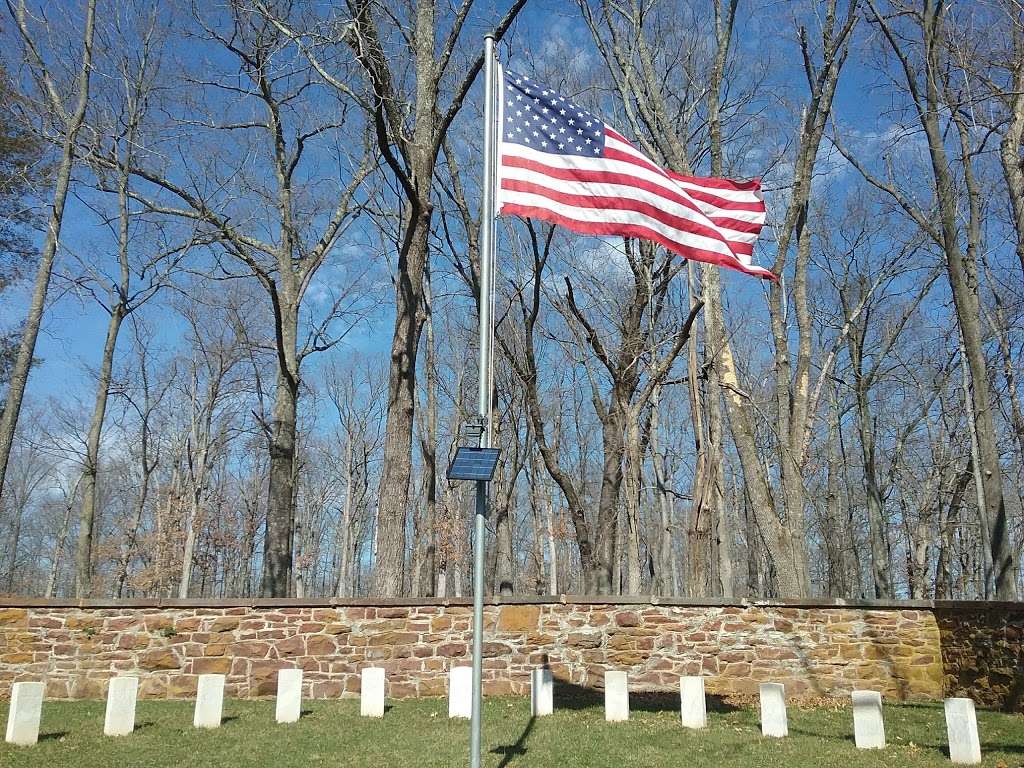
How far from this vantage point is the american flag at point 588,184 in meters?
6.29

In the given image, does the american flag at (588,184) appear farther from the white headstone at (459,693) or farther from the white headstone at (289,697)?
the white headstone at (289,697)

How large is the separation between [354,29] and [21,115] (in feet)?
25.0

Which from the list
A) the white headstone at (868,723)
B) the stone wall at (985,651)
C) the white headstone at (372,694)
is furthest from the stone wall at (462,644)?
the white headstone at (868,723)

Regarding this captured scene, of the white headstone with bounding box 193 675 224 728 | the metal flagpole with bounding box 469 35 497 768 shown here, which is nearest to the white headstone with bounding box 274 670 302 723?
the white headstone with bounding box 193 675 224 728

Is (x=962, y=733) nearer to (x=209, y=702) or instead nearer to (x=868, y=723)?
(x=868, y=723)

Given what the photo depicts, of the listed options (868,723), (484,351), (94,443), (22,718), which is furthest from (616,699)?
(94,443)

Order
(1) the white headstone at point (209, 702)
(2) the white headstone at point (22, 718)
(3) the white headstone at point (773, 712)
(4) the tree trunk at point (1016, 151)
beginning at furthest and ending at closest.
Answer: (4) the tree trunk at point (1016, 151) < (1) the white headstone at point (209, 702) < (3) the white headstone at point (773, 712) < (2) the white headstone at point (22, 718)

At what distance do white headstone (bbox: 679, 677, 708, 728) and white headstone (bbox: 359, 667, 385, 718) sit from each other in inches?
120

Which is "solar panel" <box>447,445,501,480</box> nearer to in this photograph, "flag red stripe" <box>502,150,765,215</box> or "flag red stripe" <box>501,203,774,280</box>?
"flag red stripe" <box>501,203,774,280</box>

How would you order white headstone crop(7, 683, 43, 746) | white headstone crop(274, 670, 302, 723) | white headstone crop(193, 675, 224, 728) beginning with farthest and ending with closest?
white headstone crop(274, 670, 302, 723) → white headstone crop(193, 675, 224, 728) → white headstone crop(7, 683, 43, 746)

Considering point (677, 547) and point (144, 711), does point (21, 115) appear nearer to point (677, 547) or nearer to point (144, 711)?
point (144, 711)

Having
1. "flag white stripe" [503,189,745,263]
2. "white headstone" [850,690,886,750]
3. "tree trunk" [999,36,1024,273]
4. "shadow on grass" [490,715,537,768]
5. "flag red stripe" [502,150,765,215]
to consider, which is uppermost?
"tree trunk" [999,36,1024,273]

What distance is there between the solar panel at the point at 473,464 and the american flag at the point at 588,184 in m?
1.95

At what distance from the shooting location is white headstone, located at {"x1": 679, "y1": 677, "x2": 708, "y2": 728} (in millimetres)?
7531
